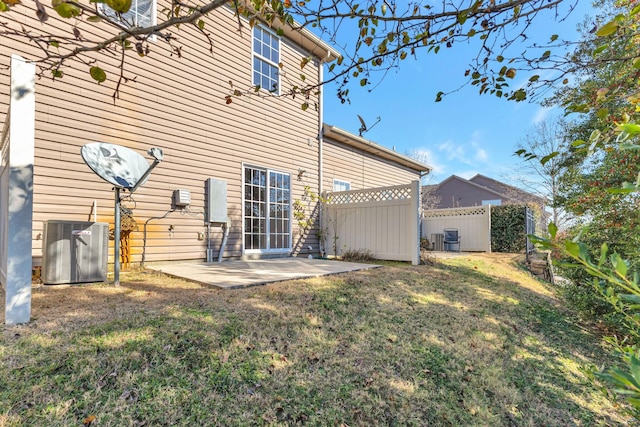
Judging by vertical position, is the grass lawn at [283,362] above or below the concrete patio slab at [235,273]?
below

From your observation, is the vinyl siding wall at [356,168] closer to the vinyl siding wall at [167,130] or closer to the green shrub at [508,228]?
the vinyl siding wall at [167,130]

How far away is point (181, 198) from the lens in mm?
5312

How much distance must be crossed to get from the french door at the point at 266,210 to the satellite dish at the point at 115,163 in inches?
98.0

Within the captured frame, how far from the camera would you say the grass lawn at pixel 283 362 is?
167cm

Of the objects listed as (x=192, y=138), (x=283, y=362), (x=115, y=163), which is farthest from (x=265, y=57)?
(x=283, y=362)

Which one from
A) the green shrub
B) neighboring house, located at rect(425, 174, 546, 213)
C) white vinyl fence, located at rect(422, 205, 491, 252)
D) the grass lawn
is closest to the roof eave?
white vinyl fence, located at rect(422, 205, 491, 252)

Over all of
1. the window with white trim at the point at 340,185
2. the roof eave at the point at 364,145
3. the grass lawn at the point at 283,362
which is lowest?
the grass lawn at the point at 283,362

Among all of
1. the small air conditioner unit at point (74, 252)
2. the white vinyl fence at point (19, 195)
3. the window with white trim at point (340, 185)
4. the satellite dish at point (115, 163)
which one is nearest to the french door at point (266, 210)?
the window with white trim at point (340, 185)

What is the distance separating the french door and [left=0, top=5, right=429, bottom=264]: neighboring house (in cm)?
2

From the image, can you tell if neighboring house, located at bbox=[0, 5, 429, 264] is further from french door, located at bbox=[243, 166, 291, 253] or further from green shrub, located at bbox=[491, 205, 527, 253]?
green shrub, located at bbox=[491, 205, 527, 253]

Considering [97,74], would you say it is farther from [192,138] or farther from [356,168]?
[356,168]

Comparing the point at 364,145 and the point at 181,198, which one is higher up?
the point at 364,145

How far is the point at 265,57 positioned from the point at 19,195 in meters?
5.93

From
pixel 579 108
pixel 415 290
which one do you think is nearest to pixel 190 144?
pixel 415 290
